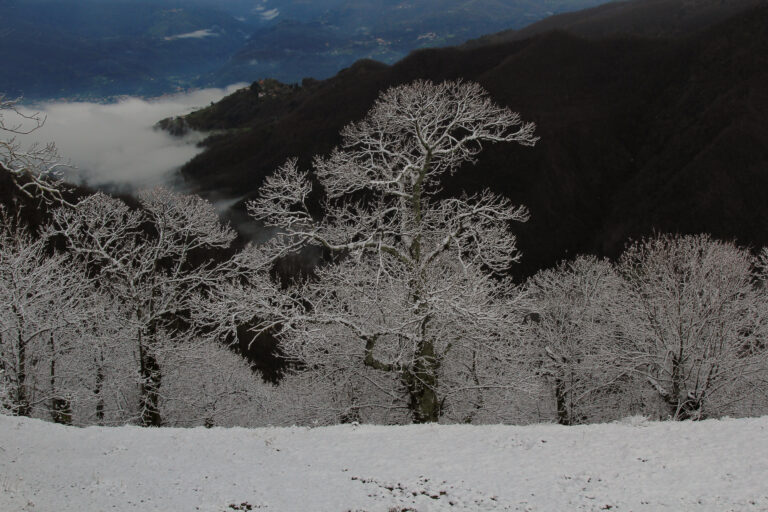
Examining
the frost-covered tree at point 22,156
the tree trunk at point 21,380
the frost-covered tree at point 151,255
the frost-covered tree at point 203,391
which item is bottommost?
the frost-covered tree at point 203,391

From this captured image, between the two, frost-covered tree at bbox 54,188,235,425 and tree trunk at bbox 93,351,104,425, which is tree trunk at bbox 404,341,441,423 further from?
tree trunk at bbox 93,351,104,425

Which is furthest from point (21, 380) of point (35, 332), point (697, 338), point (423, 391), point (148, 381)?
point (697, 338)

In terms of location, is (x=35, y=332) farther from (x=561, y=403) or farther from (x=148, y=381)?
(x=561, y=403)

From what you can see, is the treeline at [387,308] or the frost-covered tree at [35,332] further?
the frost-covered tree at [35,332]

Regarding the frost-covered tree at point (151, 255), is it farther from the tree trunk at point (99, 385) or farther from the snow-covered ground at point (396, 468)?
the snow-covered ground at point (396, 468)

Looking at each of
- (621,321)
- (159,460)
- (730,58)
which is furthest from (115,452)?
(730,58)

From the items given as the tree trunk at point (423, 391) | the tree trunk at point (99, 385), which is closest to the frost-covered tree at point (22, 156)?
the tree trunk at point (423, 391)

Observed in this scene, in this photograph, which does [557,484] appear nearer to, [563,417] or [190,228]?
[190,228]

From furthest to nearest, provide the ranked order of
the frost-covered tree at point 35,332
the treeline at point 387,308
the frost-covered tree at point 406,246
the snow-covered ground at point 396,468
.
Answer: the frost-covered tree at point 35,332, the treeline at point 387,308, the frost-covered tree at point 406,246, the snow-covered ground at point 396,468
